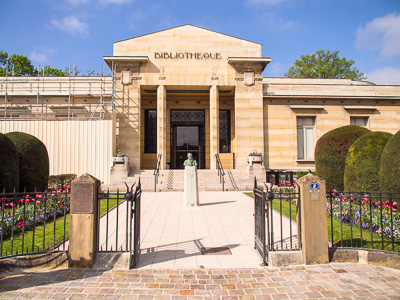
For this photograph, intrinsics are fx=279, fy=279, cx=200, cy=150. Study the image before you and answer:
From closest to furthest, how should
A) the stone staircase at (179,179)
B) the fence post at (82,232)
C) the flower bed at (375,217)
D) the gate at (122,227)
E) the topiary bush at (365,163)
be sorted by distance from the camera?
the fence post at (82,232), the gate at (122,227), the flower bed at (375,217), the topiary bush at (365,163), the stone staircase at (179,179)

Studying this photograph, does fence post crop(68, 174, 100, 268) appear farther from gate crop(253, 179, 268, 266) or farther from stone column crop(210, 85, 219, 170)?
stone column crop(210, 85, 219, 170)

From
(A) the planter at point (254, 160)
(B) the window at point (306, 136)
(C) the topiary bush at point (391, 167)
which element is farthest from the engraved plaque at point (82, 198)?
(B) the window at point (306, 136)

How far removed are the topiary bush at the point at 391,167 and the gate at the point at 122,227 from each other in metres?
6.84

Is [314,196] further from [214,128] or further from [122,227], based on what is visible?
[214,128]

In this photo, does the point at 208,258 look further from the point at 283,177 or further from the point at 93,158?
the point at 283,177

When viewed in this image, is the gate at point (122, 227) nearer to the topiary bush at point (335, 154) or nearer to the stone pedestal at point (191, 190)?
the stone pedestal at point (191, 190)

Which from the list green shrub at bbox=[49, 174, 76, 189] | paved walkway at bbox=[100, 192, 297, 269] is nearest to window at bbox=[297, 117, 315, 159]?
paved walkway at bbox=[100, 192, 297, 269]

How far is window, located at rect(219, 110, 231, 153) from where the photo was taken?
2248 cm

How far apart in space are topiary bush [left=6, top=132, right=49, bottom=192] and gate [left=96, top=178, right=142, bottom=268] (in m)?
2.62

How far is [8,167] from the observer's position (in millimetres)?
9094

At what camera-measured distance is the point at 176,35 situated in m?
20.5

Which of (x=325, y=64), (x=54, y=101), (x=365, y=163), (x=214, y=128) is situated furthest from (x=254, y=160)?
(x=325, y=64)

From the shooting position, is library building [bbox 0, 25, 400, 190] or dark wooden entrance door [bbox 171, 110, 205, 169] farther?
dark wooden entrance door [bbox 171, 110, 205, 169]

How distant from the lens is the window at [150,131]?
22344 millimetres
